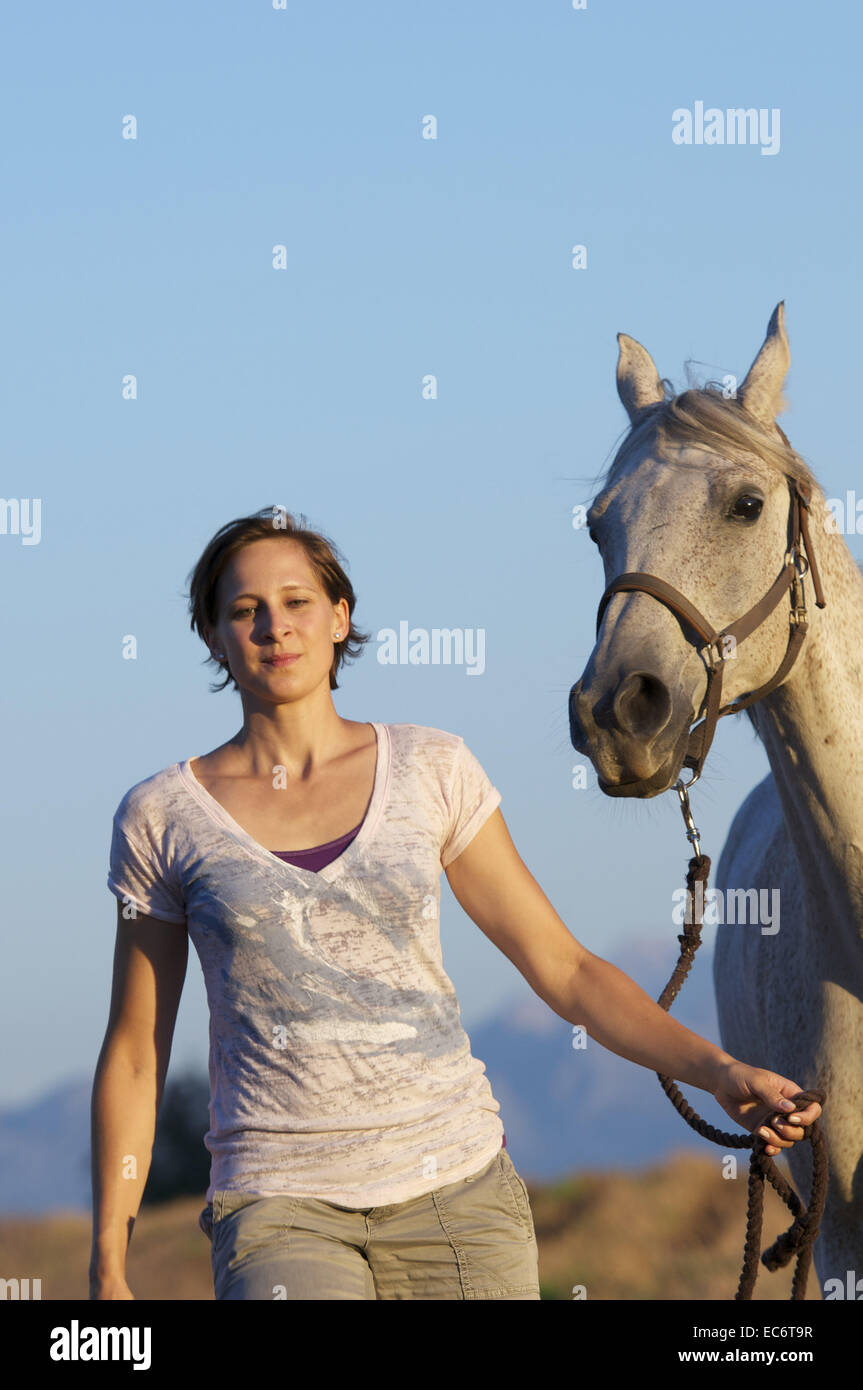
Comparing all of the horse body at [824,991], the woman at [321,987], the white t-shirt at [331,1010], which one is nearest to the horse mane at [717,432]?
the horse body at [824,991]

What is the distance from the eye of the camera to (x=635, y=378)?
417 centimetres

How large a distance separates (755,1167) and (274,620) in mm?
1262

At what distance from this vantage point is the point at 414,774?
251 cm

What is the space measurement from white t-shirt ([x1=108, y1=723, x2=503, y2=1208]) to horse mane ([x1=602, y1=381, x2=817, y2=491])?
61.4 inches

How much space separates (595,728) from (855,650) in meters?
0.75

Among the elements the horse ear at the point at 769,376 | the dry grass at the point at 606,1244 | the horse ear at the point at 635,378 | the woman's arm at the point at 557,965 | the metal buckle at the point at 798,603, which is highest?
the horse ear at the point at 635,378

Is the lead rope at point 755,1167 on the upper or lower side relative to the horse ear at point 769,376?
lower

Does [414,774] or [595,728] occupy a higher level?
[595,728]

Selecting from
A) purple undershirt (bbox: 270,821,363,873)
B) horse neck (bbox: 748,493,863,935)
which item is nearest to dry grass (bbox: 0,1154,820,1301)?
A: horse neck (bbox: 748,493,863,935)

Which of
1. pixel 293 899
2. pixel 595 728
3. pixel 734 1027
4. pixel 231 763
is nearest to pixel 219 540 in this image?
pixel 231 763

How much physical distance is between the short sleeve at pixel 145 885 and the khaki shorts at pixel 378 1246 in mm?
479

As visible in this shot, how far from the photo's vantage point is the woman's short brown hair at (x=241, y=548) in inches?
102

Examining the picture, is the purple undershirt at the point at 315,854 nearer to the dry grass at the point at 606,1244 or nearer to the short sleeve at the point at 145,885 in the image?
the short sleeve at the point at 145,885
